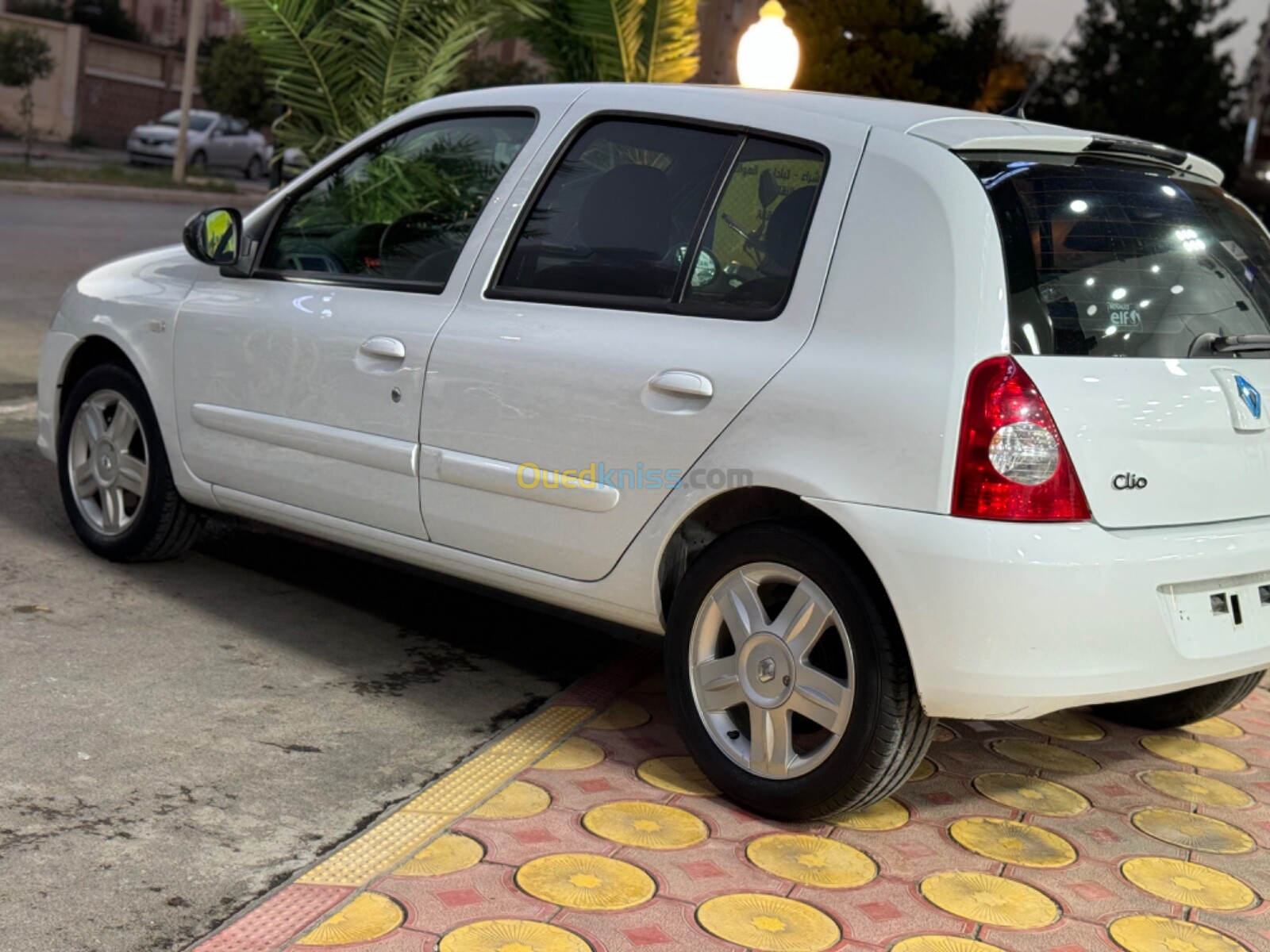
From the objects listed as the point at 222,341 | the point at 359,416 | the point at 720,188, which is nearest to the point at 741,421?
the point at 720,188

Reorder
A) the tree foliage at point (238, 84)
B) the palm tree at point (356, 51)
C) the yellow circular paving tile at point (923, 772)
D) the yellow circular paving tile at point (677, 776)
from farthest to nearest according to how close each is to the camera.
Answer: the tree foliage at point (238, 84)
the palm tree at point (356, 51)
the yellow circular paving tile at point (923, 772)
the yellow circular paving tile at point (677, 776)

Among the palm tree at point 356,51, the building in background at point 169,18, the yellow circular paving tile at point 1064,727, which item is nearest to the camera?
the yellow circular paving tile at point 1064,727

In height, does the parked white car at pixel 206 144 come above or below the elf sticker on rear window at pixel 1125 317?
above

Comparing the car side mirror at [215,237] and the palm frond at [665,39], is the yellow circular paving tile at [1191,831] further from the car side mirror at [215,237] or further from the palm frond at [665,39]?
the palm frond at [665,39]

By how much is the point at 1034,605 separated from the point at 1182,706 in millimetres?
1546

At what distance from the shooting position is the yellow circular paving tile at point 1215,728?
4.64 metres

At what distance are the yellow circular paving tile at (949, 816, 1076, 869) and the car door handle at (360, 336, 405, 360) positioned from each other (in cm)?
189

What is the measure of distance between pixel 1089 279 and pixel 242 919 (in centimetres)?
219

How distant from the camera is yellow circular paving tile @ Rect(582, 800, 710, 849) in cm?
345

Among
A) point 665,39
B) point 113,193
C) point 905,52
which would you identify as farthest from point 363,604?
point 905,52

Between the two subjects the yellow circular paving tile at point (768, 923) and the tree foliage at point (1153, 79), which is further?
the tree foliage at point (1153, 79)

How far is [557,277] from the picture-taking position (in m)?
4.02

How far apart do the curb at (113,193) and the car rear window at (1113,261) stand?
1958cm

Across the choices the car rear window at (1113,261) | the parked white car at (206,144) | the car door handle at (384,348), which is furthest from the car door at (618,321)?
the parked white car at (206,144)
